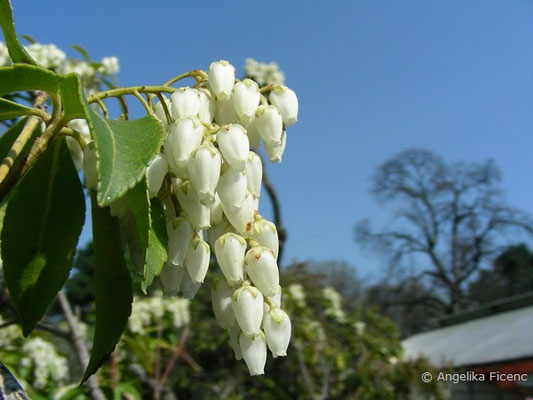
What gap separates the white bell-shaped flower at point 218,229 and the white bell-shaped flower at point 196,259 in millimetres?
36

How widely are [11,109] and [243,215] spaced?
0.34 metres

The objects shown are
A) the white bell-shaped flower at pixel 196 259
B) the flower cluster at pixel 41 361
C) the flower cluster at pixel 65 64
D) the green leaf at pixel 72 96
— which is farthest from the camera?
the flower cluster at pixel 41 361

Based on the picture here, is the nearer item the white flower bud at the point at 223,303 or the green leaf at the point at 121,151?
the green leaf at the point at 121,151

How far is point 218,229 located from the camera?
77cm

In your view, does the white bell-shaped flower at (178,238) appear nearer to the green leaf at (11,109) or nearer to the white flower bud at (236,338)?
the white flower bud at (236,338)

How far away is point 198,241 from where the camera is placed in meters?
0.73

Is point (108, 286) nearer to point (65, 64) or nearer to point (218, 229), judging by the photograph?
point (218, 229)

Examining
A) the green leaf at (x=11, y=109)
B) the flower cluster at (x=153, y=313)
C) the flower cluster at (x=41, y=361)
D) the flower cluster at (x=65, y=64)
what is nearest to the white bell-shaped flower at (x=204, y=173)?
the green leaf at (x=11, y=109)

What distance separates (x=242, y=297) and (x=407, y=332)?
28.5 meters

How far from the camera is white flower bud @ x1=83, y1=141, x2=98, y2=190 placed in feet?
2.27

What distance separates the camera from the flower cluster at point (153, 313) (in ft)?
14.1

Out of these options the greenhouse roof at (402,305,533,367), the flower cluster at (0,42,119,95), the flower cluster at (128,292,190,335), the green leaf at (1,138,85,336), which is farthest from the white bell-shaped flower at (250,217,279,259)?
the greenhouse roof at (402,305,533,367)

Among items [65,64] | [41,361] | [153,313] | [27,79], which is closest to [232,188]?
[27,79]

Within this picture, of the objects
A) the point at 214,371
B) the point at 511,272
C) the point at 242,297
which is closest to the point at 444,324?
the point at 214,371
